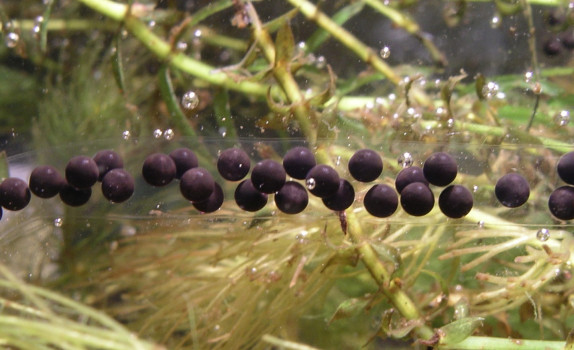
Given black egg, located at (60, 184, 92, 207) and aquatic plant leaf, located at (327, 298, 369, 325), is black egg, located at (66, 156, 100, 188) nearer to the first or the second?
black egg, located at (60, 184, 92, 207)

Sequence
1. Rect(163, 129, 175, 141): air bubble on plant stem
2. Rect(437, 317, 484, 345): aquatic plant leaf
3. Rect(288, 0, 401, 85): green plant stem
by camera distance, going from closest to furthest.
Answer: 1. Rect(437, 317, 484, 345): aquatic plant leaf
2. Rect(163, 129, 175, 141): air bubble on plant stem
3. Rect(288, 0, 401, 85): green plant stem

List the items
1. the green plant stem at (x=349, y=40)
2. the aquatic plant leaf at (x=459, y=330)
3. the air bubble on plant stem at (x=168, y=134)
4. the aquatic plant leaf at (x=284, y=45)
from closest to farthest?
the aquatic plant leaf at (x=459, y=330), the aquatic plant leaf at (x=284, y=45), the air bubble on plant stem at (x=168, y=134), the green plant stem at (x=349, y=40)

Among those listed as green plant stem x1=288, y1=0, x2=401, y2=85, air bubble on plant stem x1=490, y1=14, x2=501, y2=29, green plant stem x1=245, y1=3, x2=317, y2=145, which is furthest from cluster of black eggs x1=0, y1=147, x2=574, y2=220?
air bubble on plant stem x1=490, y1=14, x2=501, y2=29

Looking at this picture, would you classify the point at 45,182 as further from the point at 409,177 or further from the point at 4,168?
the point at 409,177

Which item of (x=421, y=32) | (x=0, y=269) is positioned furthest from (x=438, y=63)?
(x=0, y=269)

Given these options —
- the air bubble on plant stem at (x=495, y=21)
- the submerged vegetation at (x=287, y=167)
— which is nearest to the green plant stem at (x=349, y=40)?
the submerged vegetation at (x=287, y=167)

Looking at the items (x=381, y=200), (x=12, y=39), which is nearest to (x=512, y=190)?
(x=381, y=200)

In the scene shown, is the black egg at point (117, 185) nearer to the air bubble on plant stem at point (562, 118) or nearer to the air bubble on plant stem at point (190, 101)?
the air bubble on plant stem at point (190, 101)
